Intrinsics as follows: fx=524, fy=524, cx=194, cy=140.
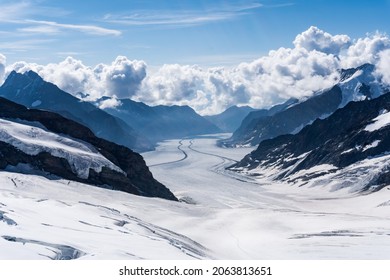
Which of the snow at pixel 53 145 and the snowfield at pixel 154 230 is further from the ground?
the snow at pixel 53 145

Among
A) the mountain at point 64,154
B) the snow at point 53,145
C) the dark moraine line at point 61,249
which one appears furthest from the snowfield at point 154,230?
the snow at point 53,145

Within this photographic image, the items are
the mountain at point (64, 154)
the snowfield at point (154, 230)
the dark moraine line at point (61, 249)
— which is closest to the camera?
the dark moraine line at point (61, 249)

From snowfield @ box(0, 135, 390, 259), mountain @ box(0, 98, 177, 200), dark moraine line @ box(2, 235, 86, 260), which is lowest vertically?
dark moraine line @ box(2, 235, 86, 260)

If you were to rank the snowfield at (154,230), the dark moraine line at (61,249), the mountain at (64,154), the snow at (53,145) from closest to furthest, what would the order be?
1. the dark moraine line at (61,249)
2. the snowfield at (154,230)
3. the mountain at (64,154)
4. the snow at (53,145)

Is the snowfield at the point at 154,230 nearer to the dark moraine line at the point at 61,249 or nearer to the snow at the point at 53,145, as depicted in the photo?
the dark moraine line at the point at 61,249

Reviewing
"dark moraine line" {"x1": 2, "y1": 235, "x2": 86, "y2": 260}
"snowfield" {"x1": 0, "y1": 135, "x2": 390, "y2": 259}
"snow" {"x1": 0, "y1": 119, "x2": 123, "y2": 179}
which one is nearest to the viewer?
"dark moraine line" {"x1": 2, "y1": 235, "x2": 86, "y2": 260}

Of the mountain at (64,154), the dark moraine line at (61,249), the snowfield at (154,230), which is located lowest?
the dark moraine line at (61,249)

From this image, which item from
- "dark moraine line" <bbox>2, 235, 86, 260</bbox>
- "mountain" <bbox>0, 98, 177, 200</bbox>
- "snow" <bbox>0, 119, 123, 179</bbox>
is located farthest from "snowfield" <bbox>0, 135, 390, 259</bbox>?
"snow" <bbox>0, 119, 123, 179</bbox>

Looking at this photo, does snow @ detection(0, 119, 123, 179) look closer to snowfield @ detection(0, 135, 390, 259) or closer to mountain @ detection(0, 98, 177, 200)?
mountain @ detection(0, 98, 177, 200)

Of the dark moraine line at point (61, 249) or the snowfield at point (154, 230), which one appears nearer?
the dark moraine line at point (61, 249)

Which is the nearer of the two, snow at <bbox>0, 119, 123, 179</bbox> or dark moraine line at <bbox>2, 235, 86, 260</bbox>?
dark moraine line at <bbox>2, 235, 86, 260</bbox>
